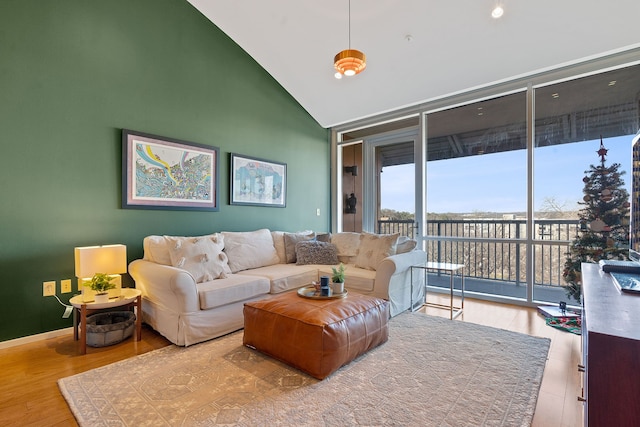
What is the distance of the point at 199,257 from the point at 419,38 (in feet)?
10.8

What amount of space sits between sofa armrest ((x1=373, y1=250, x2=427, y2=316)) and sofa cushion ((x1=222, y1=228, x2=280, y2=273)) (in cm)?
137

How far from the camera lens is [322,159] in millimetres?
5352

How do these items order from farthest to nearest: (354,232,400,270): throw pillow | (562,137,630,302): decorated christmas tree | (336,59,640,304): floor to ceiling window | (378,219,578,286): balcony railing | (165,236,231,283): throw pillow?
(378,219,578,286): balcony railing, (354,232,400,270): throw pillow, (336,59,640,304): floor to ceiling window, (562,137,630,302): decorated christmas tree, (165,236,231,283): throw pillow

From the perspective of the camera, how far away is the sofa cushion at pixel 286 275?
3.16 m

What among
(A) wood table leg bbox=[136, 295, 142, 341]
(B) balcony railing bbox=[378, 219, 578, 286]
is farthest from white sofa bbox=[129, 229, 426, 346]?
(B) balcony railing bbox=[378, 219, 578, 286]

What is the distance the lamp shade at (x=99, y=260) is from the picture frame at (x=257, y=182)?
154 cm


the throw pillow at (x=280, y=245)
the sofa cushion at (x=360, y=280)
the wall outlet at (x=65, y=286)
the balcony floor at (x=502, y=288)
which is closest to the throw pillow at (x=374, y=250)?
the sofa cushion at (x=360, y=280)

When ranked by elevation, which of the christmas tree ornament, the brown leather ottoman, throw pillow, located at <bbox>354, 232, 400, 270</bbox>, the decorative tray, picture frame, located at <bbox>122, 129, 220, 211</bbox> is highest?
picture frame, located at <bbox>122, 129, 220, 211</bbox>

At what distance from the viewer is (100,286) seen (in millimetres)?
2430

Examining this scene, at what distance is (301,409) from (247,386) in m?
0.40

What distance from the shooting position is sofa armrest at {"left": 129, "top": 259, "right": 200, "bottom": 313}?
2.39 meters

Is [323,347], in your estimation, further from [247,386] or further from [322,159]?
[322,159]

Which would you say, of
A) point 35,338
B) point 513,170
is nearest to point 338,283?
point 35,338

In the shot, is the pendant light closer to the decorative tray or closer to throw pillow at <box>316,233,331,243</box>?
the decorative tray
